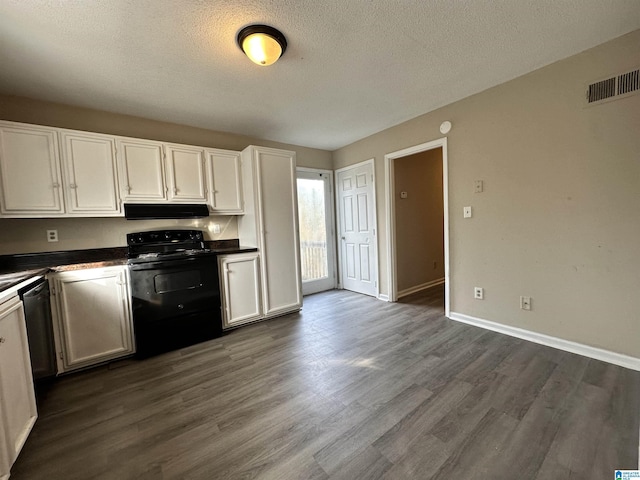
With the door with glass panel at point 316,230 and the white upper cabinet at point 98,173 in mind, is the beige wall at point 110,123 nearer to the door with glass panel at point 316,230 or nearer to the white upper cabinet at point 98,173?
the white upper cabinet at point 98,173

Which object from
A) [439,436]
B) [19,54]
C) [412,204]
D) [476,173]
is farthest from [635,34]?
[19,54]

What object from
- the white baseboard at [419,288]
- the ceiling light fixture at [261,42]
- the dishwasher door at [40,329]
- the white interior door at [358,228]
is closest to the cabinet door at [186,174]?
the dishwasher door at [40,329]

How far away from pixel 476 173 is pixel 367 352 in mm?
2130

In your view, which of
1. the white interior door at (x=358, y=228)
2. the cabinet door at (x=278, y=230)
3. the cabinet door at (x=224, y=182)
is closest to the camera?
the cabinet door at (x=224, y=182)

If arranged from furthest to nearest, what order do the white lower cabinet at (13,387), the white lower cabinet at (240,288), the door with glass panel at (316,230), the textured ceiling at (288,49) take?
1. the door with glass panel at (316,230)
2. the white lower cabinet at (240,288)
3. the textured ceiling at (288,49)
4. the white lower cabinet at (13,387)

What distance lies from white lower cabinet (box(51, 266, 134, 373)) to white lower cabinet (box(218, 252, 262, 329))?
0.88m

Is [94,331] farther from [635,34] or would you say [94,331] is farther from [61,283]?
[635,34]

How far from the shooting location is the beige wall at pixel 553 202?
1.95 m

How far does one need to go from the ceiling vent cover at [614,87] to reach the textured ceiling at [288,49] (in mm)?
303

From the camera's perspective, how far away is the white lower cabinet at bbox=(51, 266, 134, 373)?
7.01ft

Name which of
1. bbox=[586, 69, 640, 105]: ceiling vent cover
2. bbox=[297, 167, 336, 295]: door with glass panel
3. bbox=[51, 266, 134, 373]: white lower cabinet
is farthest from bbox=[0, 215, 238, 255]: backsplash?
bbox=[586, 69, 640, 105]: ceiling vent cover

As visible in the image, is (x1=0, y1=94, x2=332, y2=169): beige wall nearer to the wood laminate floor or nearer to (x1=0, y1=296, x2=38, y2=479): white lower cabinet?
(x1=0, y1=296, x2=38, y2=479): white lower cabinet

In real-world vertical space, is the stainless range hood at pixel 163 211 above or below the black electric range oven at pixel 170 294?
above

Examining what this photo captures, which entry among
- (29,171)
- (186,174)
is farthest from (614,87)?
(29,171)
